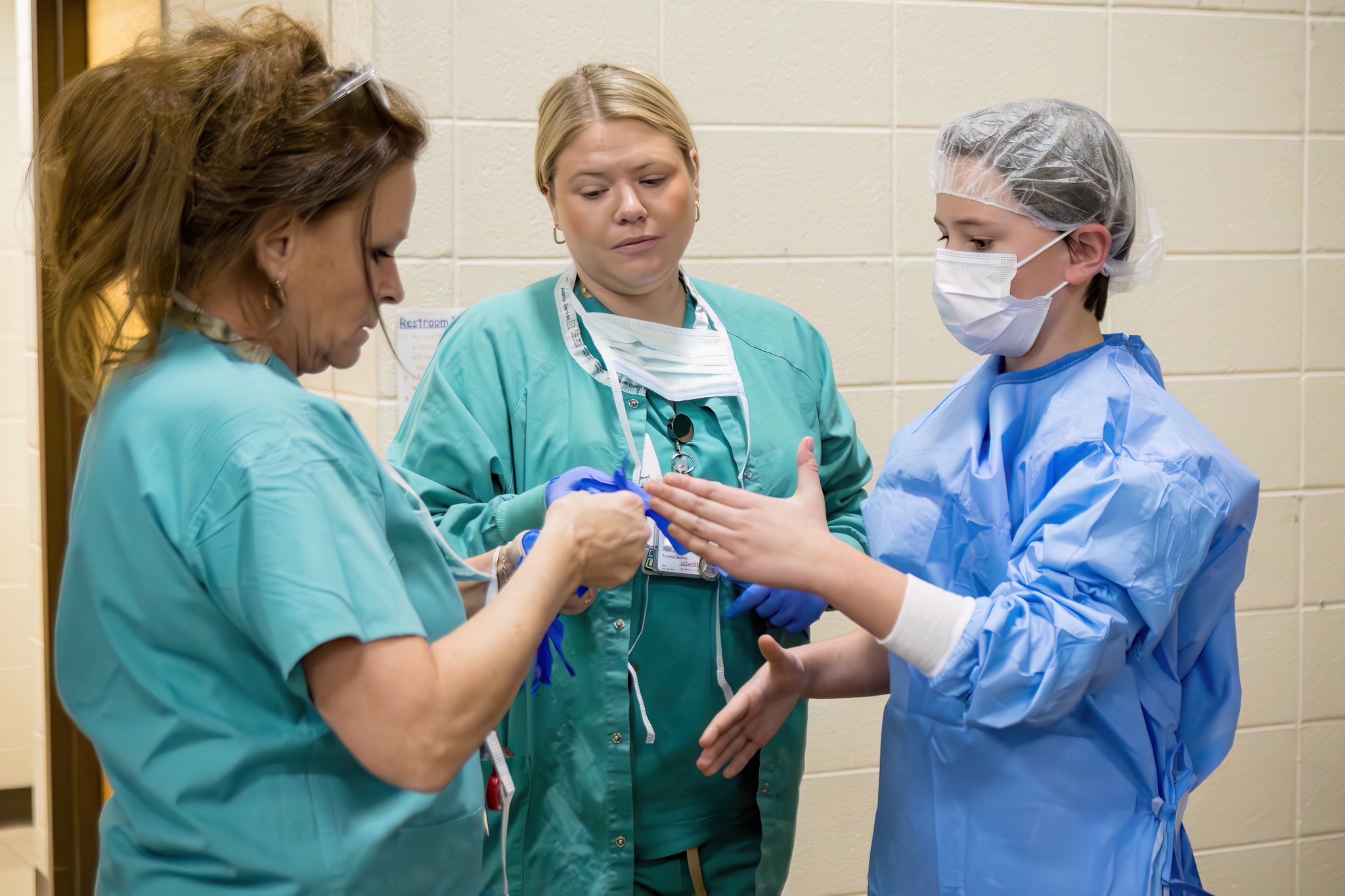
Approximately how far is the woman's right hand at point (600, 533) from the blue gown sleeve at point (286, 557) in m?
0.23

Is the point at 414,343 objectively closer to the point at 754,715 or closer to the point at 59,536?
the point at 754,715

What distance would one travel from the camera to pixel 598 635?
168 cm

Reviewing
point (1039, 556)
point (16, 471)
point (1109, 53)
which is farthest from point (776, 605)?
point (16, 471)

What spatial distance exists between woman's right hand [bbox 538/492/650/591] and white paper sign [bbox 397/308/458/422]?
1.17 metres

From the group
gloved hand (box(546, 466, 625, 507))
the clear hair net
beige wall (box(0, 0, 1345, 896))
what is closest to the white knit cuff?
gloved hand (box(546, 466, 625, 507))

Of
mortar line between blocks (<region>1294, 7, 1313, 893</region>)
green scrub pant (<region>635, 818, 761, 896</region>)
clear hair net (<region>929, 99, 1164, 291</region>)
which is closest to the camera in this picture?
clear hair net (<region>929, 99, 1164, 291</region>)

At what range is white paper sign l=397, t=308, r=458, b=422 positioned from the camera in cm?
236

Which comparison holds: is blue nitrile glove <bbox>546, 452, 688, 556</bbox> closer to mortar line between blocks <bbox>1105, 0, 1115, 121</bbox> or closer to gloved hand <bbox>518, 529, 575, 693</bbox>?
gloved hand <bbox>518, 529, 575, 693</bbox>

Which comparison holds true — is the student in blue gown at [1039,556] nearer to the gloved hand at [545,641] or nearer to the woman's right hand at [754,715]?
the woman's right hand at [754,715]

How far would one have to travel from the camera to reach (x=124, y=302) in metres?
1.07

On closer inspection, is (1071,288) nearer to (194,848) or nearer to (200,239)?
(200,239)

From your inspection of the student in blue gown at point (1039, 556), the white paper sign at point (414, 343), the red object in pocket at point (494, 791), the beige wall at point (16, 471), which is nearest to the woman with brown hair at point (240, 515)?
the red object in pocket at point (494, 791)

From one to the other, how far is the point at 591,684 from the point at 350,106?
3.04ft

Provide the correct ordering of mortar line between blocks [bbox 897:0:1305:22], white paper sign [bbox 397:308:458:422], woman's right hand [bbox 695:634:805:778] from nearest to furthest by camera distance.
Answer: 1. woman's right hand [bbox 695:634:805:778]
2. white paper sign [bbox 397:308:458:422]
3. mortar line between blocks [bbox 897:0:1305:22]
